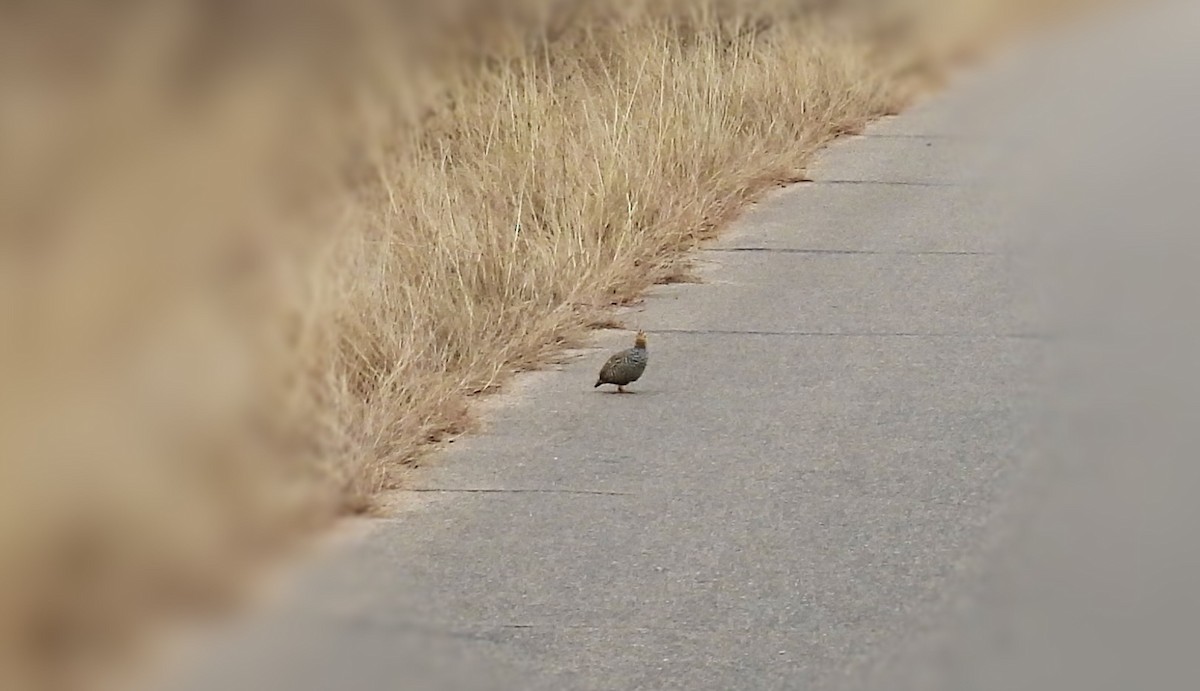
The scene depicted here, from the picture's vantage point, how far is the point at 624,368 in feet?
15.3

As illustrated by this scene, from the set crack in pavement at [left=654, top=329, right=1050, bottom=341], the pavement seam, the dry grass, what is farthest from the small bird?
the dry grass

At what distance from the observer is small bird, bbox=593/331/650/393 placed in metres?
4.66

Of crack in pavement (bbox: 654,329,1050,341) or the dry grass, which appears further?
crack in pavement (bbox: 654,329,1050,341)

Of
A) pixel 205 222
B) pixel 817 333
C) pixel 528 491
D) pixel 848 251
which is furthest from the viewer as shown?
pixel 848 251

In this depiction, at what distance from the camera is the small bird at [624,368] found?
466 centimetres

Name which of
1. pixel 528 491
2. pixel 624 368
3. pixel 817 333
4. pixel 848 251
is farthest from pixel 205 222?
pixel 848 251

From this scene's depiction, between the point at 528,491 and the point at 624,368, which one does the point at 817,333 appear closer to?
the point at 624,368

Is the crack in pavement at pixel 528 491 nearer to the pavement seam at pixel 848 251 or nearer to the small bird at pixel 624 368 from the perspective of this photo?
the small bird at pixel 624 368

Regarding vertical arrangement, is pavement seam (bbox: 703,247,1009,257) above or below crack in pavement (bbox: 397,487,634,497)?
above

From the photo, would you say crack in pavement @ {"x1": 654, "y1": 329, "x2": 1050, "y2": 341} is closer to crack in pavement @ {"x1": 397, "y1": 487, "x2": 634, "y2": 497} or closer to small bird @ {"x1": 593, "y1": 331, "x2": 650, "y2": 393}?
small bird @ {"x1": 593, "y1": 331, "x2": 650, "y2": 393}

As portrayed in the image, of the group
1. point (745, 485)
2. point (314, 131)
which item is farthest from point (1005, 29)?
point (745, 485)

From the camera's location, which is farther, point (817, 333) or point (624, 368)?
point (817, 333)

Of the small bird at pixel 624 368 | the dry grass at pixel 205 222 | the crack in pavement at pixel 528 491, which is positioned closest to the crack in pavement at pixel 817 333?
the small bird at pixel 624 368

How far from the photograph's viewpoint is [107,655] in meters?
0.65
